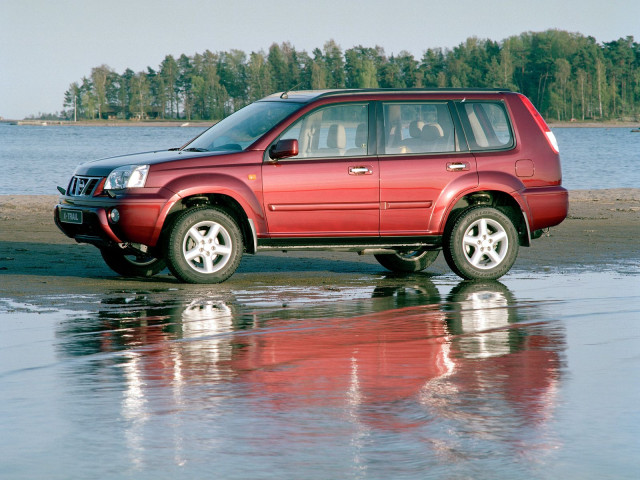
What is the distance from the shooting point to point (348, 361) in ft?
24.7

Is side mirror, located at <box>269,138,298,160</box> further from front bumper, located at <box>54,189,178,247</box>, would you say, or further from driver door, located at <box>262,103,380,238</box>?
front bumper, located at <box>54,189,178,247</box>

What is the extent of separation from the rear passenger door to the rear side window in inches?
4.7

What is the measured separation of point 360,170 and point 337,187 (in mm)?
287

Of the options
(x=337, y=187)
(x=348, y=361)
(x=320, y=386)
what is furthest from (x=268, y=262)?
(x=320, y=386)

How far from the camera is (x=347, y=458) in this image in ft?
16.8

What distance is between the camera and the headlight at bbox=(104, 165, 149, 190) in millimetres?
11555

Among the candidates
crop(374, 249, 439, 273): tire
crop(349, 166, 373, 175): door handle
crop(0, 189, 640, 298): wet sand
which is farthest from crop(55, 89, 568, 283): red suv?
crop(374, 249, 439, 273): tire

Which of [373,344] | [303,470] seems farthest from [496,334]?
[303,470]

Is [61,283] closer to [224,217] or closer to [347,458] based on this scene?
[224,217]

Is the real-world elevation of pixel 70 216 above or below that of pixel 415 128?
below

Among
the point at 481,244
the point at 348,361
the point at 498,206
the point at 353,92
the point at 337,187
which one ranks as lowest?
the point at 348,361

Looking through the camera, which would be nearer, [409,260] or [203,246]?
[203,246]

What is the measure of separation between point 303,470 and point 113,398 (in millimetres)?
1751

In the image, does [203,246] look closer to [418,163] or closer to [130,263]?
[130,263]
